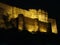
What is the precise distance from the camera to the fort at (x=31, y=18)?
5597cm

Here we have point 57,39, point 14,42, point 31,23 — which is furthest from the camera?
point 31,23

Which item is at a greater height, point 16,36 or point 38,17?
point 38,17

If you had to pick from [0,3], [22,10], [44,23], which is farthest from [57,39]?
[0,3]

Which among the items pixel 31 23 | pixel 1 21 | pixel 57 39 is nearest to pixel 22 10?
pixel 31 23

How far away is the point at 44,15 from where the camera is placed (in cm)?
6222

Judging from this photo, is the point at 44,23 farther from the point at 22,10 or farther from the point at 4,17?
the point at 4,17

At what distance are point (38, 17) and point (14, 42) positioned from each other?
2006 cm

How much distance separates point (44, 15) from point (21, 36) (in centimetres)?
1858

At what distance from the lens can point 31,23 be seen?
58875 mm

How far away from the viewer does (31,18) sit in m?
60.4

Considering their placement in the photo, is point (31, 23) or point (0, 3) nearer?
point (0, 3)

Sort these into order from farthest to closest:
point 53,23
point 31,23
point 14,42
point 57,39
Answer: point 53,23 → point 31,23 → point 57,39 → point 14,42

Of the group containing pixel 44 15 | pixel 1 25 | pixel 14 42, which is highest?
pixel 44 15

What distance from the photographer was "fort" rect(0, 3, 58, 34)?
5597 centimetres
